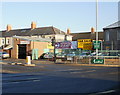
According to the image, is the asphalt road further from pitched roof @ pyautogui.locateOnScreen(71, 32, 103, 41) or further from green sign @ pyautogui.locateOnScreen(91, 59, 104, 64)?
pitched roof @ pyautogui.locateOnScreen(71, 32, 103, 41)

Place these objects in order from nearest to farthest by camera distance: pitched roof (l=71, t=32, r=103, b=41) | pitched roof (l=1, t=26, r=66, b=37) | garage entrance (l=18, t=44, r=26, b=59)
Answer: garage entrance (l=18, t=44, r=26, b=59) < pitched roof (l=1, t=26, r=66, b=37) < pitched roof (l=71, t=32, r=103, b=41)

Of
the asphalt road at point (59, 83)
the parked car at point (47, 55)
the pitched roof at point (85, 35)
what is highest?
the pitched roof at point (85, 35)

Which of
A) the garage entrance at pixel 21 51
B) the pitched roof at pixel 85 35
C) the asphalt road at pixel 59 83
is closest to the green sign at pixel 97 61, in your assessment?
the asphalt road at pixel 59 83

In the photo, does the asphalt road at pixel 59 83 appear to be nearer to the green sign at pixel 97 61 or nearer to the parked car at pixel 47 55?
the green sign at pixel 97 61

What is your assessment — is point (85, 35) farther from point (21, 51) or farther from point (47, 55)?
point (47, 55)

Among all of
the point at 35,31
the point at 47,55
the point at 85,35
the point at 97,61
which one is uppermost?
the point at 35,31

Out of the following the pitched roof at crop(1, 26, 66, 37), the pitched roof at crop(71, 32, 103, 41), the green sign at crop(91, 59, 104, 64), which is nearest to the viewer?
the green sign at crop(91, 59, 104, 64)

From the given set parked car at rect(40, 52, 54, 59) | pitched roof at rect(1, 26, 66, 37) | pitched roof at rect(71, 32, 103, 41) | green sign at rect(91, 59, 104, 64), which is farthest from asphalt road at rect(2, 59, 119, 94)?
pitched roof at rect(71, 32, 103, 41)

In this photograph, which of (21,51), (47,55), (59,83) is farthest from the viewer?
(21,51)

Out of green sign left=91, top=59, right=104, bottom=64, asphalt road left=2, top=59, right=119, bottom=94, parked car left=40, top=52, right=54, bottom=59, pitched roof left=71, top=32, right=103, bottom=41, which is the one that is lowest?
asphalt road left=2, top=59, right=119, bottom=94

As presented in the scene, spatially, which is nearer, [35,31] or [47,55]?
[47,55]

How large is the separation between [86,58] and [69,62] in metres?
2.61

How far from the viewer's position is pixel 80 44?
4034cm

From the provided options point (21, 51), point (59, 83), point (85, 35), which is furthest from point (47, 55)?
point (85, 35)
